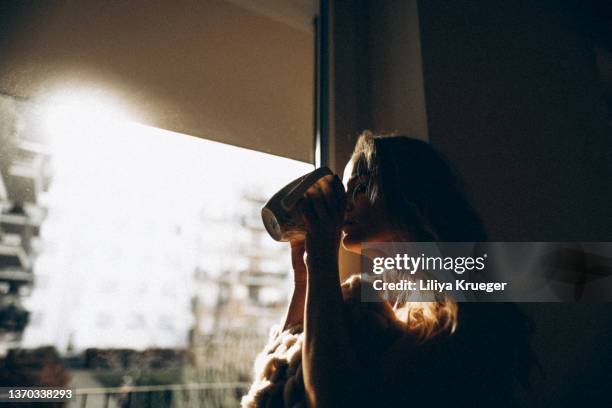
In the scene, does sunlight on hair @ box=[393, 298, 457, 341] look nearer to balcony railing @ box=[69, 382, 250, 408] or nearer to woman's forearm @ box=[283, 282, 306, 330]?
woman's forearm @ box=[283, 282, 306, 330]

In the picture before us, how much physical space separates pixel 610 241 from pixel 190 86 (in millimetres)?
1512

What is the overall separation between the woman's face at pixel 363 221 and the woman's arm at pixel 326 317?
0.10 m

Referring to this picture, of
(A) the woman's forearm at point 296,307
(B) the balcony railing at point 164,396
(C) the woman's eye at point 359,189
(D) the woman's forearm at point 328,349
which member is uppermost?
(C) the woman's eye at point 359,189

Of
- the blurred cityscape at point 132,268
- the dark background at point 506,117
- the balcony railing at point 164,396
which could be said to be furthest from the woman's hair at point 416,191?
the balcony railing at point 164,396

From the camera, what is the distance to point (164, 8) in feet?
3.43

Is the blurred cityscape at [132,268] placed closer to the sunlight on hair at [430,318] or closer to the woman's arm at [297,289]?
the woman's arm at [297,289]

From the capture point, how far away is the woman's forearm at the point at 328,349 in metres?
0.51

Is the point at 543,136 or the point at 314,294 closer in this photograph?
the point at 314,294

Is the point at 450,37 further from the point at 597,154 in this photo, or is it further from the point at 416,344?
the point at 416,344

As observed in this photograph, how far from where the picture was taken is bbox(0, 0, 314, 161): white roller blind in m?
0.84

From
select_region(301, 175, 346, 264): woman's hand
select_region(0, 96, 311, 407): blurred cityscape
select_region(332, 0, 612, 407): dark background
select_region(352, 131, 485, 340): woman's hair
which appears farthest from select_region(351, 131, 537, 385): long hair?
select_region(0, 96, 311, 407): blurred cityscape

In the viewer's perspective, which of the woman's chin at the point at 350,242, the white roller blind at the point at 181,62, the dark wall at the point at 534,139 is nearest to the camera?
the woman's chin at the point at 350,242

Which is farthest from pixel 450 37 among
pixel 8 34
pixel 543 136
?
pixel 8 34

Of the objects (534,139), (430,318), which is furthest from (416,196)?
(534,139)
